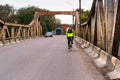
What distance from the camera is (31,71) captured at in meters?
12.3

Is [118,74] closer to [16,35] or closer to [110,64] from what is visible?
[110,64]

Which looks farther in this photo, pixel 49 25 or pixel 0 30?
pixel 49 25

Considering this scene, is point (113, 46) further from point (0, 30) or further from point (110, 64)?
point (0, 30)

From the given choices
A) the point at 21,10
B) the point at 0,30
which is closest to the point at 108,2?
the point at 0,30

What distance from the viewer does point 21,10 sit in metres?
139

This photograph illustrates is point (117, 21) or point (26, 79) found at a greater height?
point (117, 21)

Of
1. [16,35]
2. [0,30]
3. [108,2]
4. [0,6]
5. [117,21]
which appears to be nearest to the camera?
[117,21]

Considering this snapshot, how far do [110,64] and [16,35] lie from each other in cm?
3613

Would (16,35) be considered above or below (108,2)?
below

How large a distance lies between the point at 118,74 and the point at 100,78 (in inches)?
26.1

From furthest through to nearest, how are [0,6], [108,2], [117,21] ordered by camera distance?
[0,6] → [108,2] → [117,21]

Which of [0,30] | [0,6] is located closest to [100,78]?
[0,30]

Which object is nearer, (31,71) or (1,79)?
(1,79)

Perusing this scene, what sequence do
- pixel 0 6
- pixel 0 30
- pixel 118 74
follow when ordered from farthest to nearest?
pixel 0 6
pixel 0 30
pixel 118 74
